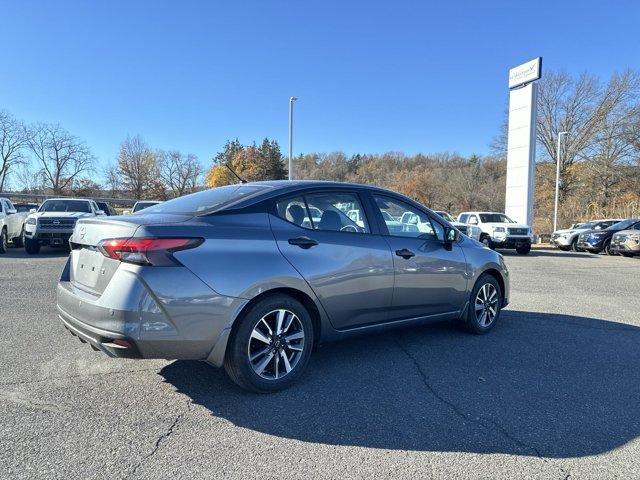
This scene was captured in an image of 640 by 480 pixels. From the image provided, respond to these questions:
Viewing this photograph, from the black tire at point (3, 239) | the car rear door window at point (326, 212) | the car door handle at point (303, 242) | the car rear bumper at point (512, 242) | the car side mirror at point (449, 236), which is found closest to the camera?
the car door handle at point (303, 242)

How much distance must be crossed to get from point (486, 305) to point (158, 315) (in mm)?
3885

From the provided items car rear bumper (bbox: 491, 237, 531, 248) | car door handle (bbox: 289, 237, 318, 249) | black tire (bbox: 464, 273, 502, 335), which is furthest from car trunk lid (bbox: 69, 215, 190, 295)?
car rear bumper (bbox: 491, 237, 531, 248)

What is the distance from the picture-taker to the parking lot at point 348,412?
2.70 m

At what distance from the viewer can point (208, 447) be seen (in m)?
2.86

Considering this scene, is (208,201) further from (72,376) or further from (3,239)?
(3,239)

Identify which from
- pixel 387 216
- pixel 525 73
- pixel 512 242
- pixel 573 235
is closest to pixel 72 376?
pixel 387 216

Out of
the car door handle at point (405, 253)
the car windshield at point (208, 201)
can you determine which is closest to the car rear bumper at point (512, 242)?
the car door handle at point (405, 253)

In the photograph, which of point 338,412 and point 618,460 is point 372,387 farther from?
point 618,460

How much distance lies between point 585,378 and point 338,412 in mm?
2356

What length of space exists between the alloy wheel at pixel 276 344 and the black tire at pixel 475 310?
2416 millimetres

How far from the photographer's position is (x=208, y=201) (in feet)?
13.0

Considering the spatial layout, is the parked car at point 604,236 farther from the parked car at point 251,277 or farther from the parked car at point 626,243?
the parked car at point 251,277

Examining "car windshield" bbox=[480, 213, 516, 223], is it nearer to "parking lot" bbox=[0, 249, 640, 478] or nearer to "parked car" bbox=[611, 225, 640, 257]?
"parked car" bbox=[611, 225, 640, 257]

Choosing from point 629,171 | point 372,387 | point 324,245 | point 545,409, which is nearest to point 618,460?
point 545,409
